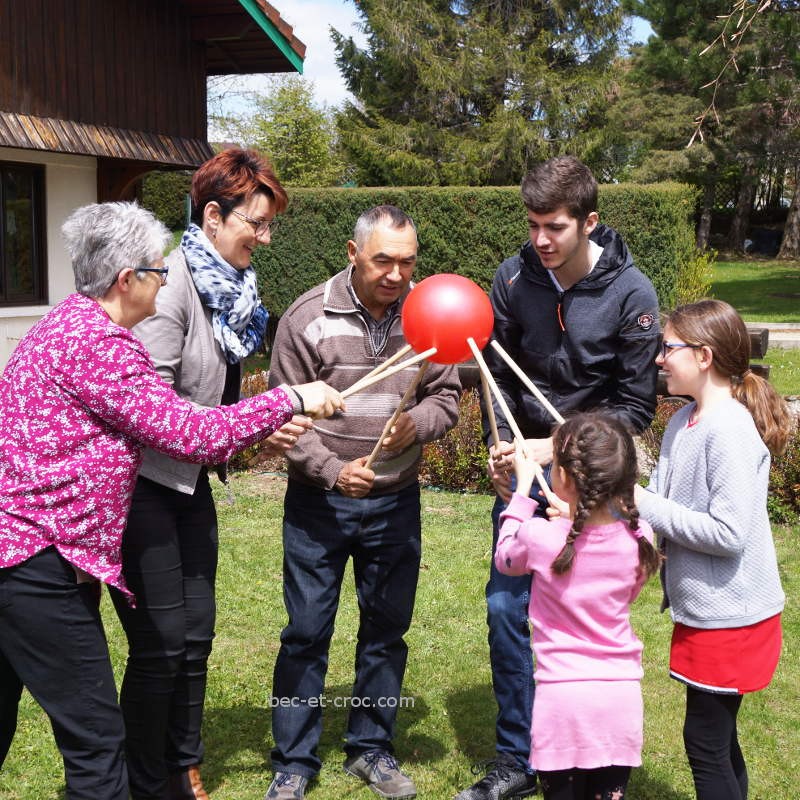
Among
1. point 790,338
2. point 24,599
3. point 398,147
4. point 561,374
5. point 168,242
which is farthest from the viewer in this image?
point 398,147

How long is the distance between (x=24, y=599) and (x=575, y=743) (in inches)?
59.3

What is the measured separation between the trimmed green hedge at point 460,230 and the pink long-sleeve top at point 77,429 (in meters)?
13.1

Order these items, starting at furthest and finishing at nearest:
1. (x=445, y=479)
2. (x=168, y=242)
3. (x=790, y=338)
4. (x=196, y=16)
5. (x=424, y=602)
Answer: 1. (x=790, y=338)
2. (x=196, y=16)
3. (x=445, y=479)
4. (x=424, y=602)
5. (x=168, y=242)

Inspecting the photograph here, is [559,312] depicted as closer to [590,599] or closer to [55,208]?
[590,599]

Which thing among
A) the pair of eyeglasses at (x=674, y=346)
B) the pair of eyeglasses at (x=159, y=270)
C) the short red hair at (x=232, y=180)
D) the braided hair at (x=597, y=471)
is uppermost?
the short red hair at (x=232, y=180)

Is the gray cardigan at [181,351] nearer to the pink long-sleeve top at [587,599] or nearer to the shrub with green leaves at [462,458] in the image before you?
the pink long-sleeve top at [587,599]

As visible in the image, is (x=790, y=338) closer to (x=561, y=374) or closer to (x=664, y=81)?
(x=561, y=374)

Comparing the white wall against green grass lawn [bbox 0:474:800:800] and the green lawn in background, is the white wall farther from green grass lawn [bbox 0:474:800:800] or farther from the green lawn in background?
the green lawn in background

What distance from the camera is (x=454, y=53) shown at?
85.4 ft

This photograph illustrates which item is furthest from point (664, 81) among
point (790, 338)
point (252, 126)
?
point (790, 338)

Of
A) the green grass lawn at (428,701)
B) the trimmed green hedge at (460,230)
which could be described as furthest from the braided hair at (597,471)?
the trimmed green hedge at (460,230)

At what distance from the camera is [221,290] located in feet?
10.2

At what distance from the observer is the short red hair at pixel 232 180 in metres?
3.18

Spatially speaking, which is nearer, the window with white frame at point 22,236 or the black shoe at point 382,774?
the black shoe at point 382,774
